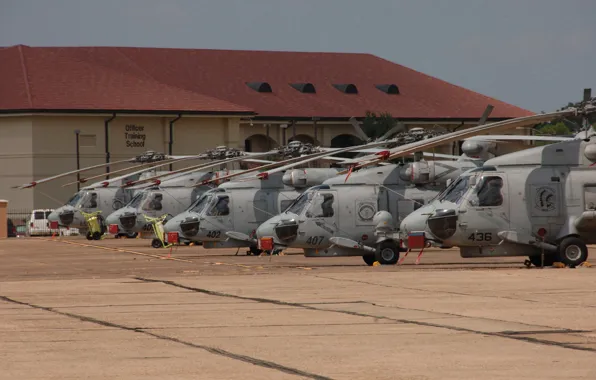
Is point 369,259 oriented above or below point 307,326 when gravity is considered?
above

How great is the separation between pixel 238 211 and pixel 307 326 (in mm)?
23351

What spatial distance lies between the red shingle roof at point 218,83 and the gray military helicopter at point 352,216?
1831 inches

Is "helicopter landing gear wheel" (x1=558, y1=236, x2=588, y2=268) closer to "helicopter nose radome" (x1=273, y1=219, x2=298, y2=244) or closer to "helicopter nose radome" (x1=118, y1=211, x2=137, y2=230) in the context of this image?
"helicopter nose radome" (x1=273, y1=219, x2=298, y2=244)

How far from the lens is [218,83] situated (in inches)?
3440

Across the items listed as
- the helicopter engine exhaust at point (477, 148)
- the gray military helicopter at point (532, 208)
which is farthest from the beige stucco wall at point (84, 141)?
the gray military helicopter at point (532, 208)

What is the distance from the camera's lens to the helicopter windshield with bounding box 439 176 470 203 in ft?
87.9

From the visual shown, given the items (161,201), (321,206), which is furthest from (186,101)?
(321,206)

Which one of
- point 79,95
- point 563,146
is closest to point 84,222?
point 79,95

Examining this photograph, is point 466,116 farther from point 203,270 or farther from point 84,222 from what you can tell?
point 203,270

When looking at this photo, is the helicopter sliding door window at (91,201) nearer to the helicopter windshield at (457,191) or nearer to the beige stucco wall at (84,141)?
the beige stucco wall at (84,141)

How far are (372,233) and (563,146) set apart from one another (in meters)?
5.74

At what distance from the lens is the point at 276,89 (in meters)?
89.4

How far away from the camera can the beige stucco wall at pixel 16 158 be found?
75.4m

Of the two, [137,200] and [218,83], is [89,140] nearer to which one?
[218,83]
